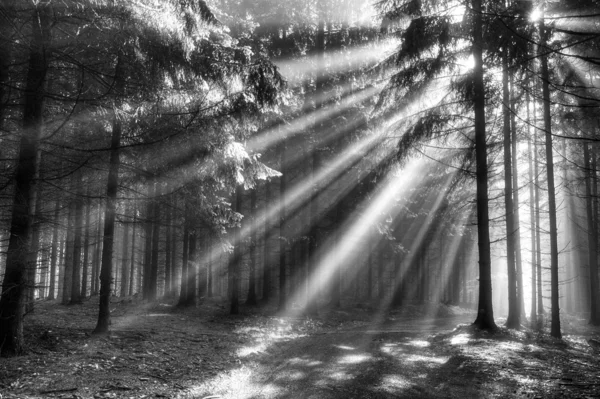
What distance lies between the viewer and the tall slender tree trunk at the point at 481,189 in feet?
40.2

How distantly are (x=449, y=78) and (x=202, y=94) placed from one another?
8431 millimetres

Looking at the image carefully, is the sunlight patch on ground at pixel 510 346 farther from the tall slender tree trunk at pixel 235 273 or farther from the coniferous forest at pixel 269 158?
the tall slender tree trunk at pixel 235 273

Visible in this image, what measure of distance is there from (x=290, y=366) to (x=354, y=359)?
1.47 metres

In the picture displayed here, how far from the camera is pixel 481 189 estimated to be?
12766 millimetres

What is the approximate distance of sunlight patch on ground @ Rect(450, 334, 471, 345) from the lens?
10391 millimetres

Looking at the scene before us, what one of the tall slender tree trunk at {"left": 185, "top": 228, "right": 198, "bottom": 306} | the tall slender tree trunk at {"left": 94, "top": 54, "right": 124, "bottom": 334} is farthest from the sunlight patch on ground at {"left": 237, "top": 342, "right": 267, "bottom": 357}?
the tall slender tree trunk at {"left": 185, "top": 228, "right": 198, "bottom": 306}

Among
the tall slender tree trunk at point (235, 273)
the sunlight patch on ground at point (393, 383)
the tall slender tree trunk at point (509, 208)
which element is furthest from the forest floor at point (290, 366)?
the tall slender tree trunk at point (235, 273)

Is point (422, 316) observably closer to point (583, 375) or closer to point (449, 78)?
point (449, 78)

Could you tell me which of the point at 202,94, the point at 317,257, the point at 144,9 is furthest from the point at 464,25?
the point at 317,257

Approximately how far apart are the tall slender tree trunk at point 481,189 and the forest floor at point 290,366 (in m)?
0.88

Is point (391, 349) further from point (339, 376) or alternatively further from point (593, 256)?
point (593, 256)

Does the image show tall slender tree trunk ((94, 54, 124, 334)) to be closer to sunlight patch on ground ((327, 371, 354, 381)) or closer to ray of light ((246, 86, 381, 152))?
sunlight patch on ground ((327, 371, 354, 381))

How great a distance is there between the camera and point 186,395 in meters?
6.54

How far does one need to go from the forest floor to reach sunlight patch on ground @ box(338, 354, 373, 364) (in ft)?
0.08
